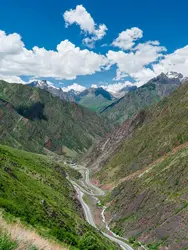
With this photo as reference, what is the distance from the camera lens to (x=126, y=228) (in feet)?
347

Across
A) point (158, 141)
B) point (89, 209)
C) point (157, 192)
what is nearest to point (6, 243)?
point (157, 192)

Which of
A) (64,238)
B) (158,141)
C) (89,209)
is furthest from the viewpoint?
(158,141)

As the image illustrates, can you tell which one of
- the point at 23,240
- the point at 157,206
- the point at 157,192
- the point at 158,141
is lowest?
the point at 157,206

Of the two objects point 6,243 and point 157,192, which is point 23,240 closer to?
point 6,243

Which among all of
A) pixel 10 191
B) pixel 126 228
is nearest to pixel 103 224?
pixel 126 228

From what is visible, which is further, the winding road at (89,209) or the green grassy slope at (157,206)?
the winding road at (89,209)

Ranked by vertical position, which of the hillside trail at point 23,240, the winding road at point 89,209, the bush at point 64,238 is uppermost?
the hillside trail at point 23,240

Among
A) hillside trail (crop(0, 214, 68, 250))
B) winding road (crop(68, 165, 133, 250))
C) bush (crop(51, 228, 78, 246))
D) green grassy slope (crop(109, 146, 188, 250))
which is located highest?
hillside trail (crop(0, 214, 68, 250))

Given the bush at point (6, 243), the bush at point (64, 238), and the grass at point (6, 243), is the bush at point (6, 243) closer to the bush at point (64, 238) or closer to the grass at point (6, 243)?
the grass at point (6, 243)

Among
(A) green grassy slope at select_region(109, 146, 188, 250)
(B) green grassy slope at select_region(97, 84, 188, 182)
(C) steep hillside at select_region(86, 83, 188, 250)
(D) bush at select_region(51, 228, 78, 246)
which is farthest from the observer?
(B) green grassy slope at select_region(97, 84, 188, 182)

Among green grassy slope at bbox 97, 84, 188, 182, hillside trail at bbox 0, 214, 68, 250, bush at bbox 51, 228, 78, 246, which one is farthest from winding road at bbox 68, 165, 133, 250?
hillside trail at bbox 0, 214, 68, 250

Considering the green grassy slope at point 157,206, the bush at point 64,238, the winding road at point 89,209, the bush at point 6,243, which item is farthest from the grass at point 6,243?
the winding road at point 89,209

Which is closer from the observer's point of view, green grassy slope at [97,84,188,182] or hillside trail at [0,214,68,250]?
hillside trail at [0,214,68,250]

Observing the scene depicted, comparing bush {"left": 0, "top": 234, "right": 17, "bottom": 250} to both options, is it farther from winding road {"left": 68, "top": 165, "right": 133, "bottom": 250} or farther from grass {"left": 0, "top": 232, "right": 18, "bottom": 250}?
winding road {"left": 68, "top": 165, "right": 133, "bottom": 250}
